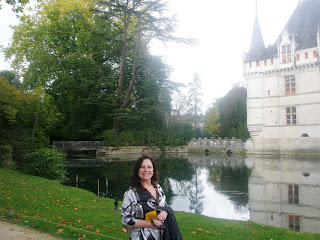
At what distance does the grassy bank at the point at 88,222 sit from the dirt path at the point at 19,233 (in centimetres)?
19

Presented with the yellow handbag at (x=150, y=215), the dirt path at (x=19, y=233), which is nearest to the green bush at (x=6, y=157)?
the dirt path at (x=19, y=233)

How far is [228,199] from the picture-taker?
9469 millimetres

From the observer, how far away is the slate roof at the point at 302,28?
24719 millimetres

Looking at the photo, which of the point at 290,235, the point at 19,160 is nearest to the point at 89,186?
the point at 19,160

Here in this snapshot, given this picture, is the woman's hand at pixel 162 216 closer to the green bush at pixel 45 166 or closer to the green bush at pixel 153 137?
the green bush at pixel 45 166

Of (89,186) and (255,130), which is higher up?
(255,130)

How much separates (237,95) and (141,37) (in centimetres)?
1869

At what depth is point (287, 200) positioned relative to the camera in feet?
29.5

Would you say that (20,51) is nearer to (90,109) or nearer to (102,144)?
(90,109)

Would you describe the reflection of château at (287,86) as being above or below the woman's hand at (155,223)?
above

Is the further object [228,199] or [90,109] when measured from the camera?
[90,109]

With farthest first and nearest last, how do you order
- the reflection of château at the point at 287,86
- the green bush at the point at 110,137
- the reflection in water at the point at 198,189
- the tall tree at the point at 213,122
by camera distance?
1. the tall tree at the point at 213,122
2. the green bush at the point at 110,137
3. the reflection of château at the point at 287,86
4. the reflection in water at the point at 198,189

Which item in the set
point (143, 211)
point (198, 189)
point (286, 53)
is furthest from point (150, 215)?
point (286, 53)

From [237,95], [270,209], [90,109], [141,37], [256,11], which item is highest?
[256,11]
